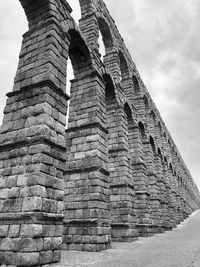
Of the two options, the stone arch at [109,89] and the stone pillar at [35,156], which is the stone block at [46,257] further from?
the stone arch at [109,89]

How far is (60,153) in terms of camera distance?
565 centimetres

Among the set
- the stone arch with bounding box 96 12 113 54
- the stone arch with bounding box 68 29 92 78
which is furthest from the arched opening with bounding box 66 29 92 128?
the stone arch with bounding box 96 12 113 54

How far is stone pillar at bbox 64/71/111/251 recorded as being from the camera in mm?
6980

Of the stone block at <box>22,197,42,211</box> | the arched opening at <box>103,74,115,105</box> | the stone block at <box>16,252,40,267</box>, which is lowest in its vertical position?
the stone block at <box>16,252,40,267</box>

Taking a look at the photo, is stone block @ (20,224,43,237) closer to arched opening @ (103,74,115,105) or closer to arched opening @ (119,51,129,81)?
arched opening @ (103,74,115,105)

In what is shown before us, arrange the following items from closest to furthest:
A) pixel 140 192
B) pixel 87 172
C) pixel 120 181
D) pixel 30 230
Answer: pixel 30 230 → pixel 87 172 → pixel 120 181 → pixel 140 192

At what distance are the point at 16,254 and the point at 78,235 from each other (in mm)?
2928

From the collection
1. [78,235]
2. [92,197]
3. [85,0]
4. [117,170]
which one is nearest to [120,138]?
[117,170]

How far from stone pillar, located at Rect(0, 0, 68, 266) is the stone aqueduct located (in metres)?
0.02

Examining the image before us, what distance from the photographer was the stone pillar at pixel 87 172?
22.9 ft

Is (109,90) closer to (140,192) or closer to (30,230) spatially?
(140,192)

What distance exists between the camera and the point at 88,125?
8219mm

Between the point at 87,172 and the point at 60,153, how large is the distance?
2186 millimetres

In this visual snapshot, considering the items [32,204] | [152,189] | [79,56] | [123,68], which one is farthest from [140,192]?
[32,204]
